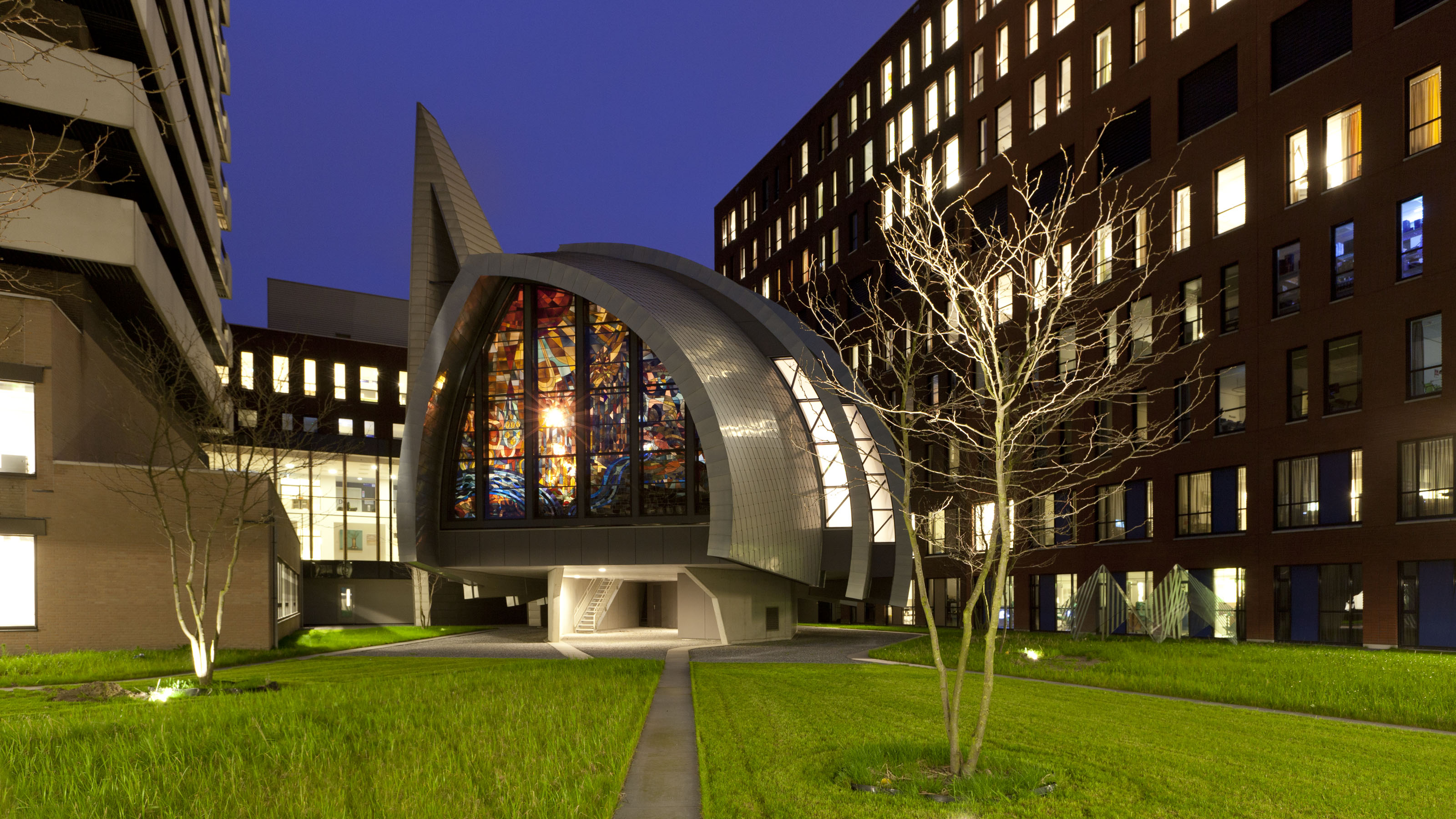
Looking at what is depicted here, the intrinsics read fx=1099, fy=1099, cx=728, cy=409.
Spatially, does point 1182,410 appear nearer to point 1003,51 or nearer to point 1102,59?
point 1102,59

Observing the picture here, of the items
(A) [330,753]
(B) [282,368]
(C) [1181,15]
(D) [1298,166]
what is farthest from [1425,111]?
(B) [282,368]

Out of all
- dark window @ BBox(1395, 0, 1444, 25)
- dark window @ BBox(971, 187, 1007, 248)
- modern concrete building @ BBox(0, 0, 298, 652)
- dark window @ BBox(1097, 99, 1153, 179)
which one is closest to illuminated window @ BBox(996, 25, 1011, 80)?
dark window @ BBox(971, 187, 1007, 248)

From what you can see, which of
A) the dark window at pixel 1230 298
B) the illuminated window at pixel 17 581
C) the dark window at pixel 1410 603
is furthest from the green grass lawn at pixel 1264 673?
the illuminated window at pixel 17 581

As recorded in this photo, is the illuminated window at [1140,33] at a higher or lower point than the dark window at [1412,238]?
higher

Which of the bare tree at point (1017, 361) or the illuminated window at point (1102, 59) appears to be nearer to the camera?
the bare tree at point (1017, 361)

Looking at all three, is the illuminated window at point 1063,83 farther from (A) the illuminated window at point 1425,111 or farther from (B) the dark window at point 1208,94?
(A) the illuminated window at point 1425,111

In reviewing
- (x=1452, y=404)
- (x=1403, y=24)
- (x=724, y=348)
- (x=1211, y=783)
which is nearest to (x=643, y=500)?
(x=724, y=348)

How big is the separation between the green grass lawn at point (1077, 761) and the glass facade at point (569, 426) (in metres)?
22.2

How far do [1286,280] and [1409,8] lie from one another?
27.9 ft

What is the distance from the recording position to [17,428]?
93.0ft

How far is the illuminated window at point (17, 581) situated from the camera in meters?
28.2

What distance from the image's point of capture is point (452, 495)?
43.9 metres

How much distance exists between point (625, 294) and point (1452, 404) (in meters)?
25.3

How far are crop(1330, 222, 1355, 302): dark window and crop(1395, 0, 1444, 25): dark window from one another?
580cm
